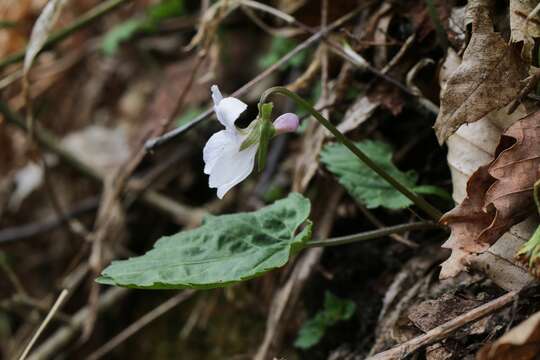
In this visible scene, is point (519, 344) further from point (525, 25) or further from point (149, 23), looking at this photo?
point (149, 23)

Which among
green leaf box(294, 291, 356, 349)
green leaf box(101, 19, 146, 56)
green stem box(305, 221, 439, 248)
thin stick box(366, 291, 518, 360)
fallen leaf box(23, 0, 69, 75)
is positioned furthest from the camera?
green leaf box(101, 19, 146, 56)

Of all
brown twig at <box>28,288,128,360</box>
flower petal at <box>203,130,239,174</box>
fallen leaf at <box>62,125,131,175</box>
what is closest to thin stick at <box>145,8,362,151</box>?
flower petal at <box>203,130,239,174</box>

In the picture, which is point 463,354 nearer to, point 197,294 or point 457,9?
point 457,9

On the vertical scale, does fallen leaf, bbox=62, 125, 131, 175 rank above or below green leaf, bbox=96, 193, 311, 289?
above

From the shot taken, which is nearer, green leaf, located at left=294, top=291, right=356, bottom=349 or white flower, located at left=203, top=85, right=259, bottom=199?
white flower, located at left=203, top=85, right=259, bottom=199

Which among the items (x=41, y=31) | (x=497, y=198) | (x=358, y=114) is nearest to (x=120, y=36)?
(x=41, y=31)

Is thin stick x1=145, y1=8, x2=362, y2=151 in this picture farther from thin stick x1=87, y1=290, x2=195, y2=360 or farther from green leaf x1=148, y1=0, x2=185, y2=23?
green leaf x1=148, y1=0, x2=185, y2=23

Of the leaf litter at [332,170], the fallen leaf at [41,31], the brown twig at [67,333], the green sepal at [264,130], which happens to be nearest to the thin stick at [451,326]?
the leaf litter at [332,170]

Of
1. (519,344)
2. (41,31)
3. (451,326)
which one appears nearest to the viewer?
(519,344)
